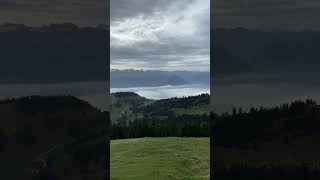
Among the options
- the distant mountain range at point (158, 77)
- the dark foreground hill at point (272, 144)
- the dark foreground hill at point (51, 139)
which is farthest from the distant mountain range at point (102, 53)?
the distant mountain range at point (158, 77)

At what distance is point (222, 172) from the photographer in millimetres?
7090

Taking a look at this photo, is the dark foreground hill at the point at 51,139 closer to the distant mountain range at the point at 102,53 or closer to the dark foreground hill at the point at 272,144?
the distant mountain range at the point at 102,53

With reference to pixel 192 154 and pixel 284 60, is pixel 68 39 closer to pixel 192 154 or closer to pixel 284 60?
pixel 284 60

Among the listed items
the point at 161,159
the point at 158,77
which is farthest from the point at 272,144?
the point at 158,77

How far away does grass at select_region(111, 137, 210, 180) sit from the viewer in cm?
1670

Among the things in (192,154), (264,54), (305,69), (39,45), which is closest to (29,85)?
(39,45)

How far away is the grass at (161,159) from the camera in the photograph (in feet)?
54.8

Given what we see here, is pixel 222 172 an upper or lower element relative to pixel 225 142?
lower

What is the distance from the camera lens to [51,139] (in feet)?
22.9

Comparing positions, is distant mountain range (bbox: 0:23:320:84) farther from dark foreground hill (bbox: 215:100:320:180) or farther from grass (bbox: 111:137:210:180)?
grass (bbox: 111:137:210:180)

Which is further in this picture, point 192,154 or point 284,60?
point 192,154

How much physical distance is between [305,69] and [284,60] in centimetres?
36

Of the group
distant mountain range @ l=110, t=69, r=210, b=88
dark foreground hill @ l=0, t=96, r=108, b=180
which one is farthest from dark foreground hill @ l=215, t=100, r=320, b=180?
distant mountain range @ l=110, t=69, r=210, b=88

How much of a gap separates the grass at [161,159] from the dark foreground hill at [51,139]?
8570 mm
